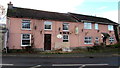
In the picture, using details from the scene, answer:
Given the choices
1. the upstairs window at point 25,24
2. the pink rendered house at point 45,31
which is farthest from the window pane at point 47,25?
the upstairs window at point 25,24

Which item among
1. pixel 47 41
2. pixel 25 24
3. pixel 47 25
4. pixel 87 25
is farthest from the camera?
pixel 87 25

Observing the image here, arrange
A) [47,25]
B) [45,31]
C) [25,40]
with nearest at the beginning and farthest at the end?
1. [25,40]
2. [45,31]
3. [47,25]

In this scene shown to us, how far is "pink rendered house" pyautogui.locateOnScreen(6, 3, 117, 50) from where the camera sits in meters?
19.8

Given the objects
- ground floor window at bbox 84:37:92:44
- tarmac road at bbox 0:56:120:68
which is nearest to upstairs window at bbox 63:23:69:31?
ground floor window at bbox 84:37:92:44

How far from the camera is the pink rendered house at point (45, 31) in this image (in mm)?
19816

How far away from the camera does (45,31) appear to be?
21.8m

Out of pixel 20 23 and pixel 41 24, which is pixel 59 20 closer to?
pixel 41 24

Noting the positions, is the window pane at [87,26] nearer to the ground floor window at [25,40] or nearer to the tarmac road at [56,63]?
the ground floor window at [25,40]

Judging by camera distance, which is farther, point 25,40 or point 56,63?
point 25,40

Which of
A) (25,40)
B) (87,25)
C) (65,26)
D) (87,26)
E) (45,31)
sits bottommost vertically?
(25,40)

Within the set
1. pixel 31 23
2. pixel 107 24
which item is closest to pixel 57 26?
pixel 31 23

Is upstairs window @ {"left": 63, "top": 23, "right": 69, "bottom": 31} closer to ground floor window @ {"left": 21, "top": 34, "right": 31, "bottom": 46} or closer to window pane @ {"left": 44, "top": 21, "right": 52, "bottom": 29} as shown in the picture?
window pane @ {"left": 44, "top": 21, "right": 52, "bottom": 29}

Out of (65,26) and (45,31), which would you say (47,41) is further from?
(65,26)

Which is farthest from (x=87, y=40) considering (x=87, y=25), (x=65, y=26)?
(x=65, y=26)
